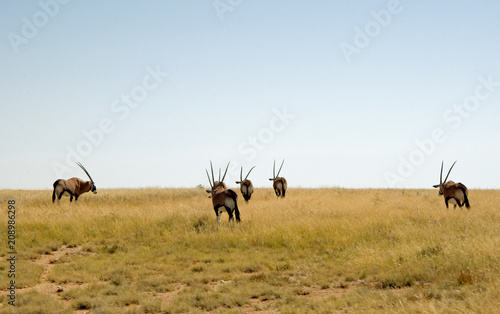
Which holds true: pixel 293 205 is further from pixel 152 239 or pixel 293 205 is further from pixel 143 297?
pixel 143 297

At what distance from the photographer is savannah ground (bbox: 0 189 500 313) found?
7859 millimetres

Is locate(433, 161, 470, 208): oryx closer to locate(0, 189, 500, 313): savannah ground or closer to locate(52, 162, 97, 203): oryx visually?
locate(0, 189, 500, 313): savannah ground

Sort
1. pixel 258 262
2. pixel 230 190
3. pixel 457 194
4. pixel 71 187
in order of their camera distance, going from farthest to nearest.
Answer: pixel 71 187, pixel 457 194, pixel 230 190, pixel 258 262

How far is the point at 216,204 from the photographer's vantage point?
16172mm

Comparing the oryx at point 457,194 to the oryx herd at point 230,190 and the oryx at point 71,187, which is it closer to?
the oryx herd at point 230,190

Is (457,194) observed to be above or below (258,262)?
above

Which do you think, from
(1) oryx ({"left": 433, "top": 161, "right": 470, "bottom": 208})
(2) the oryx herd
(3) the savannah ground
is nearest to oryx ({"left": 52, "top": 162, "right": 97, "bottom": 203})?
(2) the oryx herd

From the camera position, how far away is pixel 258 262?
37.7 ft

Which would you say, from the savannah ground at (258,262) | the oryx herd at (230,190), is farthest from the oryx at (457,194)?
the savannah ground at (258,262)

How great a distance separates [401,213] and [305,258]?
6.30 metres

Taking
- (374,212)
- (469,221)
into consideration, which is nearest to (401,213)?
(374,212)

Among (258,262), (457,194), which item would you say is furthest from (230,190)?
(457,194)

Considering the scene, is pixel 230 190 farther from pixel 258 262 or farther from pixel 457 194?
pixel 457 194

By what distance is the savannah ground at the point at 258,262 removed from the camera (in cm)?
786
